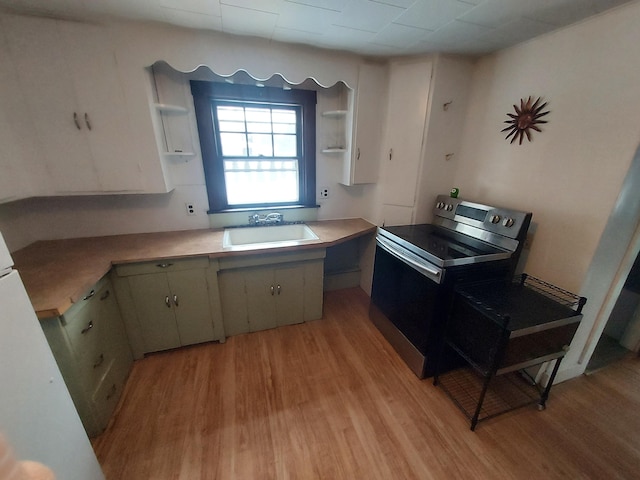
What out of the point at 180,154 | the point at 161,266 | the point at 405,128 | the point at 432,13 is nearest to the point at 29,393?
the point at 161,266

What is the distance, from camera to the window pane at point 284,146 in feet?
7.85

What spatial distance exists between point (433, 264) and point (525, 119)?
49.9 inches

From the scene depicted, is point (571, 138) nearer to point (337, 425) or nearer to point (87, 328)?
point (337, 425)

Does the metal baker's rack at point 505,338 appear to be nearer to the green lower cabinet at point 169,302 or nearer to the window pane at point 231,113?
the green lower cabinet at point 169,302

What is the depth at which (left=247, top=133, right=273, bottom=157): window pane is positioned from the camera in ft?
7.62

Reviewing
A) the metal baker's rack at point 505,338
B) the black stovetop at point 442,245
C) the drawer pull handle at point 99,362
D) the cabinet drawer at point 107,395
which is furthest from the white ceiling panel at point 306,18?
the cabinet drawer at point 107,395

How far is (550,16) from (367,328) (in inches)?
97.7

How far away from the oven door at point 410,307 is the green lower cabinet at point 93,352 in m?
2.00

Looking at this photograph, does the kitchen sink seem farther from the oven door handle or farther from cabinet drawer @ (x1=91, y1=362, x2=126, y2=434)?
cabinet drawer @ (x1=91, y1=362, x2=126, y2=434)

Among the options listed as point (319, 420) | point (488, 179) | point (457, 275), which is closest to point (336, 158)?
point (488, 179)

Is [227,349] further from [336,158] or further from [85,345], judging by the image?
[336,158]

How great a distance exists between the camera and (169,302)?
1857 millimetres

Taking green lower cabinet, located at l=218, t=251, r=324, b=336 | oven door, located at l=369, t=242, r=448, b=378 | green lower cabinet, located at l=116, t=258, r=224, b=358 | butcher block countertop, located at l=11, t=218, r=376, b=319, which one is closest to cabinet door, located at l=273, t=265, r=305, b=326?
green lower cabinet, located at l=218, t=251, r=324, b=336

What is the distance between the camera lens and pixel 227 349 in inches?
80.6
